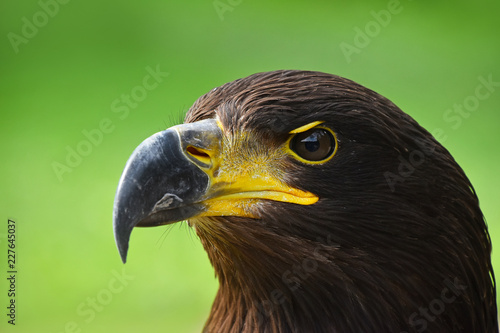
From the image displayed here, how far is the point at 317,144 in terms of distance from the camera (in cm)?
288

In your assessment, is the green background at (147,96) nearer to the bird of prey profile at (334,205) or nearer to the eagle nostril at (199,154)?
the bird of prey profile at (334,205)

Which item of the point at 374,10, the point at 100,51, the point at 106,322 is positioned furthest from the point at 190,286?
the point at 374,10

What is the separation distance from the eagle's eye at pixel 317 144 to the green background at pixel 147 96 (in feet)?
14.2

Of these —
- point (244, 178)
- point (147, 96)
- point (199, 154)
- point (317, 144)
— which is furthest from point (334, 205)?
point (147, 96)

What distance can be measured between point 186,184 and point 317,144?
53cm

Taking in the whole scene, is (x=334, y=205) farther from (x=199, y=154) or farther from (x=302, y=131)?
(x=199, y=154)

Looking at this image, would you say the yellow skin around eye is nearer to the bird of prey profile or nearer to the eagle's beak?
the bird of prey profile

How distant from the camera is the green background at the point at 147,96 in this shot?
24.7 feet

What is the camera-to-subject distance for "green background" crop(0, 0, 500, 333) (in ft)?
24.7

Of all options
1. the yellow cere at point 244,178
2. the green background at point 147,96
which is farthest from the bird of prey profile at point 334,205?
the green background at point 147,96

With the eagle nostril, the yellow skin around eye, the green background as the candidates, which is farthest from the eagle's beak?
the green background

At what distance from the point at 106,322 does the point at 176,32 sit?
5.67 metres

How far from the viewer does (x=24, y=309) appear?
293 inches

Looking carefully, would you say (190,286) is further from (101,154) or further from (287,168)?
(287,168)
